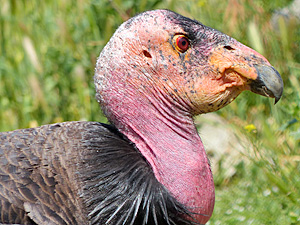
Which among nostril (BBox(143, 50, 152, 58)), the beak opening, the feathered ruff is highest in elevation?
nostril (BBox(143, 50, 152, 58))

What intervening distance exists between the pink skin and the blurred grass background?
141cm

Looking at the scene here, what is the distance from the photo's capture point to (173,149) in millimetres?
2941

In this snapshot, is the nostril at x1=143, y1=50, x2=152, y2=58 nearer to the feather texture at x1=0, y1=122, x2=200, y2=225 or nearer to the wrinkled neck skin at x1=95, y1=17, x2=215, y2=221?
the wrinkled neck skin at x1=95, y1=17, x2=215, y2=221

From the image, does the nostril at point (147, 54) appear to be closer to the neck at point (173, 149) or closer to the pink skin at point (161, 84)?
the pink skin at point (161, 84)

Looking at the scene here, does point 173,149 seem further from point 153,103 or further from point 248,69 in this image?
point 248,69

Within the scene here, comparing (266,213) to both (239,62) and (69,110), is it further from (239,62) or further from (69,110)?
(69,110)

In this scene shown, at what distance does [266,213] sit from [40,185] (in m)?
1.71

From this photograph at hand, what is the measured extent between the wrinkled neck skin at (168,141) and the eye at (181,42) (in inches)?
10.6

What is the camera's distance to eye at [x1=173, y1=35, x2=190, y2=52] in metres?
2.96

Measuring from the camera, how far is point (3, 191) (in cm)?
269

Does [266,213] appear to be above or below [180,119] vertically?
below

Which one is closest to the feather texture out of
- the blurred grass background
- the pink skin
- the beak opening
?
the pink skin

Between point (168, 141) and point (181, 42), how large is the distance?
1.82 ft

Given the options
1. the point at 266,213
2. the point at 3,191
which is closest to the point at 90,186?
the point at 3,191
